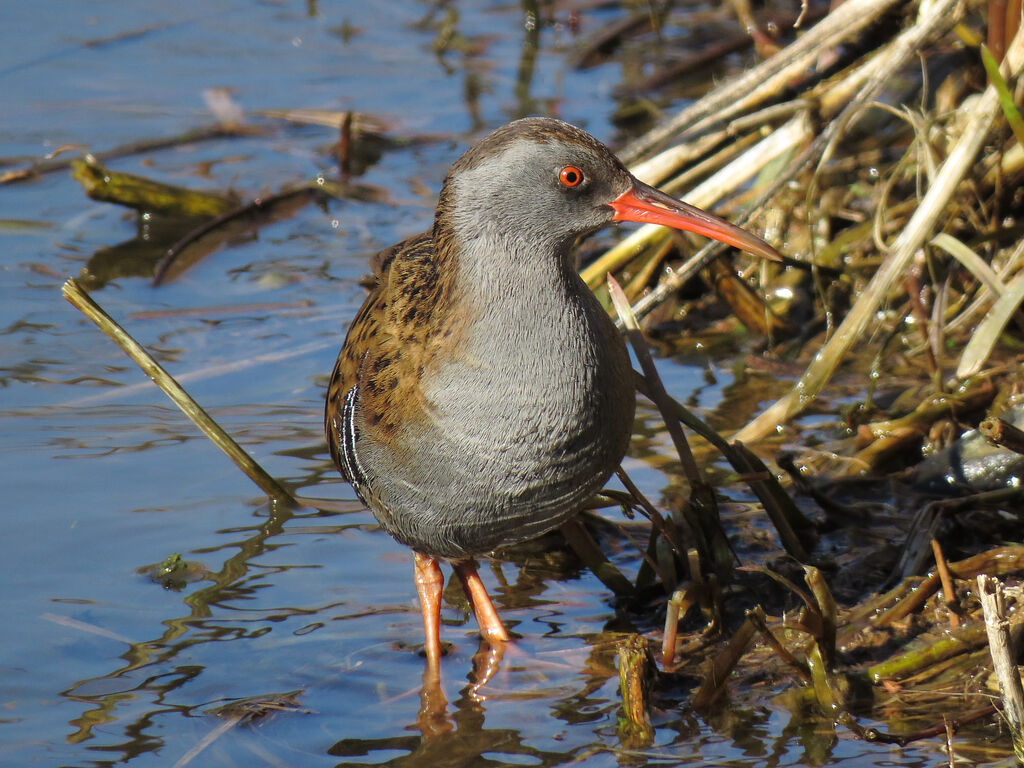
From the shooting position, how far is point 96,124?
7621 millimetres

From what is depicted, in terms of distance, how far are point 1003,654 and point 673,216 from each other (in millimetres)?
1457

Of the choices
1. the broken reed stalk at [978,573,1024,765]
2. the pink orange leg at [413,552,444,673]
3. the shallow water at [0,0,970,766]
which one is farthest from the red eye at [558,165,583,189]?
the broken reed stalk at [978,573,1024,765]

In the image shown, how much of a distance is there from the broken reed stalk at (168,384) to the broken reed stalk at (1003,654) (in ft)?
7.55

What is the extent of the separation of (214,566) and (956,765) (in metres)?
2.28

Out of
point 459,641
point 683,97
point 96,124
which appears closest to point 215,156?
point 96,124

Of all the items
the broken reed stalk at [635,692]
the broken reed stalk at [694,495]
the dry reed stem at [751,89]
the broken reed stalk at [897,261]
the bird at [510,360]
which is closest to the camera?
the broken reed stalk at [635,692]

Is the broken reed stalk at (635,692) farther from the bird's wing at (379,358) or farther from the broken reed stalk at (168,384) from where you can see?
the broken reed stalk at (168,384)

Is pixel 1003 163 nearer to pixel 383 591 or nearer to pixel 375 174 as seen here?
pixel 383 591

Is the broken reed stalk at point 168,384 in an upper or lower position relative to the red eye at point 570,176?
lower

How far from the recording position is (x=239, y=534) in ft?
14.5

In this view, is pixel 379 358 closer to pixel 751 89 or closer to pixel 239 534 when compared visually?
pixel 239 534

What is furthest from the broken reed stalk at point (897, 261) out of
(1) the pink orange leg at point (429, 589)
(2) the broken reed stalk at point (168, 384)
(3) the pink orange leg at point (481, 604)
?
(2) the broken reed stalk at point (168, 384)

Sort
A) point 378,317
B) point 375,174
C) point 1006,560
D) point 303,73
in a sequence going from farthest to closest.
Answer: point 303,73, point 375,174, point 378,317, point 1006,560

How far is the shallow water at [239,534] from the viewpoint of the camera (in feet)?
11.4
